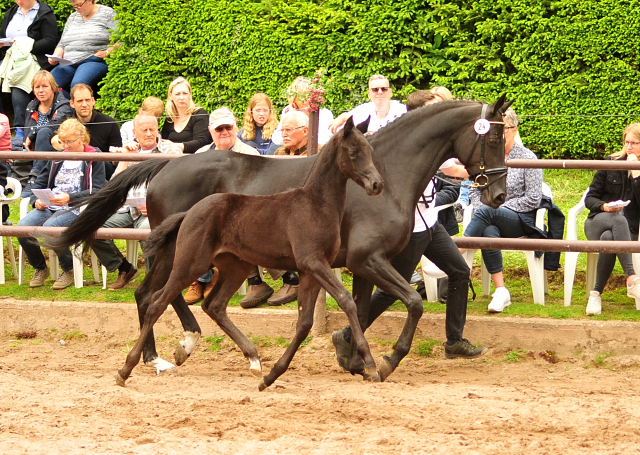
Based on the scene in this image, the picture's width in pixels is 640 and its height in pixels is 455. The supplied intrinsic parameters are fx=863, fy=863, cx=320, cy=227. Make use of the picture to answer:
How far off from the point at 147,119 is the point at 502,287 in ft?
11.1

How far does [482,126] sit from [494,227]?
1.60 meters

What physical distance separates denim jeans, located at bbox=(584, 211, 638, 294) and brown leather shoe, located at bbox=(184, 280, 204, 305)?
10.7 feet

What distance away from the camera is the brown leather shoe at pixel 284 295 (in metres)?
7.25

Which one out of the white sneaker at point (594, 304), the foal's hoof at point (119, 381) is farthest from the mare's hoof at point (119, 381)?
the white sneaker at point (594, 304)

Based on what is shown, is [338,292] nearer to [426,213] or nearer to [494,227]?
[426,213]

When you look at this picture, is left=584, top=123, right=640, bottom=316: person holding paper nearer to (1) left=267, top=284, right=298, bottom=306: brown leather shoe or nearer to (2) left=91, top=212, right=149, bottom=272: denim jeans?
(1) left=267, top=284, right=298, bottom=306: brown leather shoe

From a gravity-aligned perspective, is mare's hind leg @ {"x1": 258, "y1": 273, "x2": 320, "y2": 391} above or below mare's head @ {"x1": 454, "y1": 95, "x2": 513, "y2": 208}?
below

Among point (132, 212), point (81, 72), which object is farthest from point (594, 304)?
point (81, 72)

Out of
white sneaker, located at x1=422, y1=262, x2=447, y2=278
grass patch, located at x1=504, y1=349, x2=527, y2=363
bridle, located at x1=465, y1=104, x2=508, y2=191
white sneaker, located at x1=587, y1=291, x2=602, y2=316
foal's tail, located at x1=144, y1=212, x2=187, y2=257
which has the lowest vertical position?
grass patch, located at x1=504, y1=349, x2=527, y2=363

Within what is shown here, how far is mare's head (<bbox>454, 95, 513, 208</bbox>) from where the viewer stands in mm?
5828

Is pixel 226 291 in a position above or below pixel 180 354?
above

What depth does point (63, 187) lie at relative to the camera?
782cm

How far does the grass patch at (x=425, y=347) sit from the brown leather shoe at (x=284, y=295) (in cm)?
117

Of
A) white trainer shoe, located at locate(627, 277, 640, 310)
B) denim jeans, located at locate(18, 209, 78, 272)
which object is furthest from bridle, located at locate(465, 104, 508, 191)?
denim jeans, located at locate(18, 209, 78, 272)
